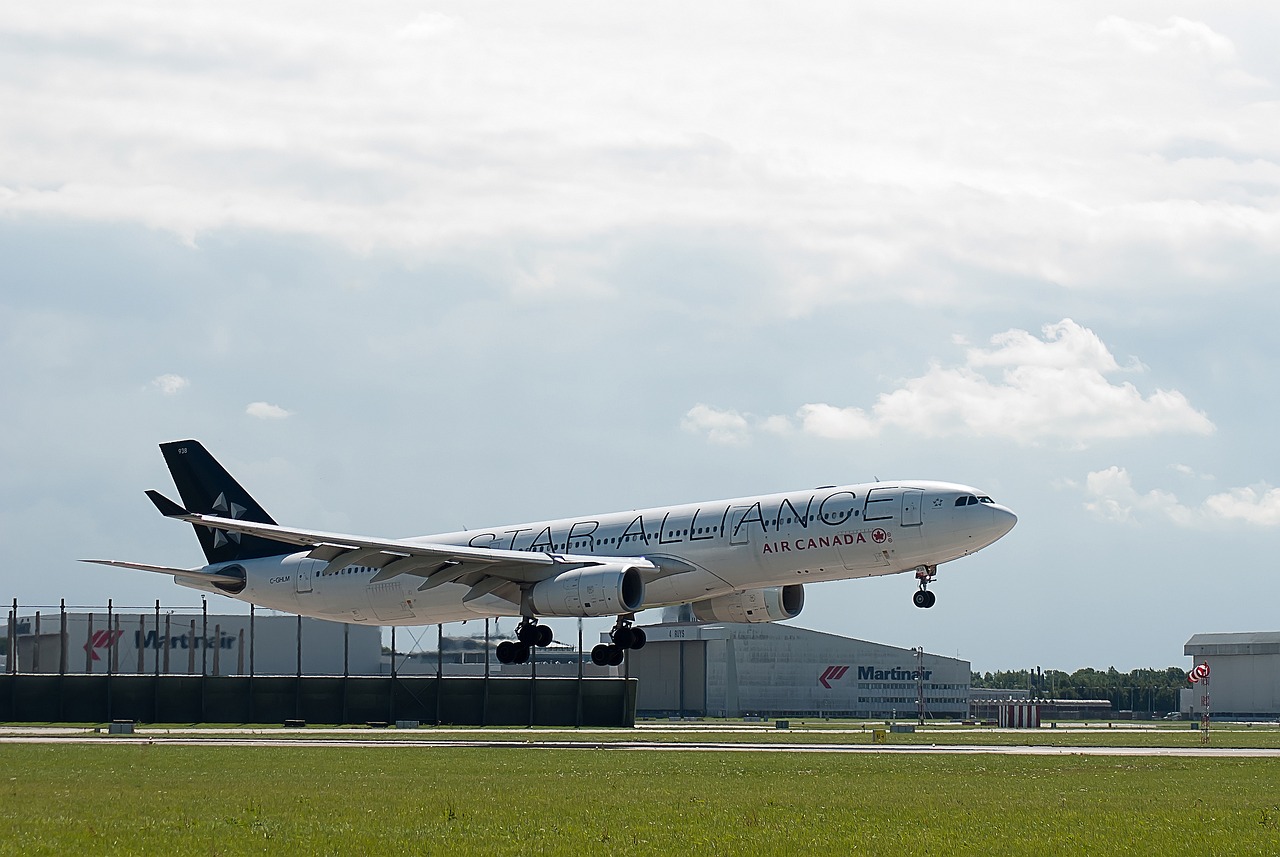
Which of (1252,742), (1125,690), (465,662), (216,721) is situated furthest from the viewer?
(1125,690)

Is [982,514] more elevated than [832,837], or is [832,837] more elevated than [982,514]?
[982,514]

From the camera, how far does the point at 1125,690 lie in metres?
186

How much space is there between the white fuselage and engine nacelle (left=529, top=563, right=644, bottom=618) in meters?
1.32

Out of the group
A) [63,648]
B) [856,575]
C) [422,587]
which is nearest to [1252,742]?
[856,575]

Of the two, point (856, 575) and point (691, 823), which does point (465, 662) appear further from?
point (691, 823)

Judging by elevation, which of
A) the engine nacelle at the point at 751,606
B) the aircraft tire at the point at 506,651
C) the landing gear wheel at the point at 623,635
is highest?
the engine nacelle at the point at 751,606

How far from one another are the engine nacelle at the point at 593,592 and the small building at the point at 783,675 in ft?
→ 270

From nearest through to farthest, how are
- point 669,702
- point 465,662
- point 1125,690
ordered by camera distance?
point 669,702
point 465,662
point 1125,690

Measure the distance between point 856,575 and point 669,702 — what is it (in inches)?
3553

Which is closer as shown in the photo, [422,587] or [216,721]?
[422,587]

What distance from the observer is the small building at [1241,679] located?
13588 cm

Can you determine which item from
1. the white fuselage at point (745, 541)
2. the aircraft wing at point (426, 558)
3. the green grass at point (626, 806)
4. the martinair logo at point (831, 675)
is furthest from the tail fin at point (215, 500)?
the martinair logo at point (831, 675)

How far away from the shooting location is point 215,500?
6359cm

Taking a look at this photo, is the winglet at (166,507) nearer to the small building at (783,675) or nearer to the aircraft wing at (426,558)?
the aircraft wing at (426,558)
